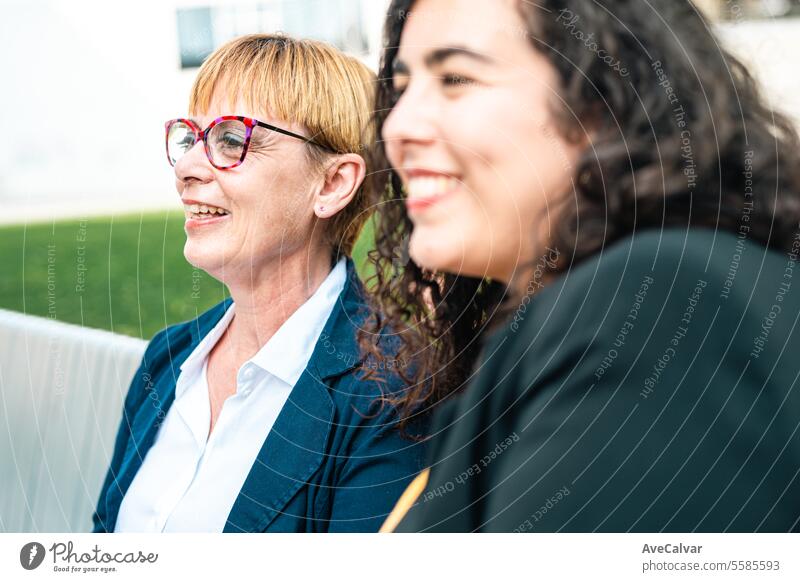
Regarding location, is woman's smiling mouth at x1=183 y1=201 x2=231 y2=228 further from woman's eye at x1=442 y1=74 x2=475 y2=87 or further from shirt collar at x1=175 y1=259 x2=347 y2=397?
woman's eye at x1=442 y1=74 x2=475 y2=87

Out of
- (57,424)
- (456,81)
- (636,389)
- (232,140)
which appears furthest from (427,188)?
(57,424)

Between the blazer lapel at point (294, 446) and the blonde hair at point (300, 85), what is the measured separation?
0.69 ft

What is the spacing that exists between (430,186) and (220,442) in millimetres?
367

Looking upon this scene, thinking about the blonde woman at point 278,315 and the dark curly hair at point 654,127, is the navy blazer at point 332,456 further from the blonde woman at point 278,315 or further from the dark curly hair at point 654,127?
the dark curly hair at point 654,127

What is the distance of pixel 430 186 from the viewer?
0.81m

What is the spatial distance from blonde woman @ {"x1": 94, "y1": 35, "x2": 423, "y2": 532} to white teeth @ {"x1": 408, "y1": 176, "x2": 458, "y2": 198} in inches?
5.3

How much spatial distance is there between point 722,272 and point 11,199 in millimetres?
870

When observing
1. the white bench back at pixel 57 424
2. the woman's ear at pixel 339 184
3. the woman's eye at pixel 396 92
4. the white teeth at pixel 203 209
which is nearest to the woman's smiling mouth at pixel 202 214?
the white teeth at pixel 203 209

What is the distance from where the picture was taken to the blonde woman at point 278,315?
0.90m

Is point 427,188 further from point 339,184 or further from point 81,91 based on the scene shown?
point 81,91

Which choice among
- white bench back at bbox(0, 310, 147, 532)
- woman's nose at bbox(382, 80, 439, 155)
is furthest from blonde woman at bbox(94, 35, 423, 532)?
white bench back at bbox(0, 310, 147, 532)

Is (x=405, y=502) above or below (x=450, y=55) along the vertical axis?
below

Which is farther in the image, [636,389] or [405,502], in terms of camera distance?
[405,502]

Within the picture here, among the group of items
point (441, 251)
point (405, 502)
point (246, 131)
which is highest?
point (246, 131)
